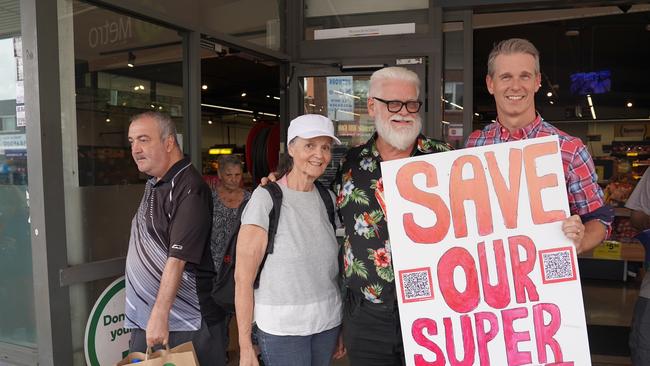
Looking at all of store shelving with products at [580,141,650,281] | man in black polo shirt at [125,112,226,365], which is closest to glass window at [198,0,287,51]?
man in black polo shirt at [125,112,226,365]

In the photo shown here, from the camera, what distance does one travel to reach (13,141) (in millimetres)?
2691

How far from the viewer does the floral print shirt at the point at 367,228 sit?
195 cm

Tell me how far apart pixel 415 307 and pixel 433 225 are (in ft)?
0.90

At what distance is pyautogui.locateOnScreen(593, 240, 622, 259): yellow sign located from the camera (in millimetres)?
6539

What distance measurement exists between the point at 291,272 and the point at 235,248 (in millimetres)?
282

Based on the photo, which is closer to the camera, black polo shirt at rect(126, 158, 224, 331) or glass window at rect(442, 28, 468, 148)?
black polo shirt at rect(126, 158, 224, 331)

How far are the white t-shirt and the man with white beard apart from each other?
11cm

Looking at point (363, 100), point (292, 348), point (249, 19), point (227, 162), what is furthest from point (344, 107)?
point (292, 348)

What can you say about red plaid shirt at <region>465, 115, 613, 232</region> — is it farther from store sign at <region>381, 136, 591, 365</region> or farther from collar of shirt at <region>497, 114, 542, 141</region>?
store sign at <region>381, 136, 591, 365</region>

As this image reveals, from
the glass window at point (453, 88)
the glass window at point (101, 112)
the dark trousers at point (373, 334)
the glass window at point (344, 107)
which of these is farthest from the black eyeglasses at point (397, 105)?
the glass window at point (344, 107)

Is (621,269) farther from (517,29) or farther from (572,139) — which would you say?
(572,139)

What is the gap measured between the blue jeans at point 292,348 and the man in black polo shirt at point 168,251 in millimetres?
454

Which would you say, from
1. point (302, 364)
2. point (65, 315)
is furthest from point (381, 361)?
point (65, 315)

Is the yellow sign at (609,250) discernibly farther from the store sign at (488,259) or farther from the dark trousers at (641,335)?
the store sign at (488,259)
